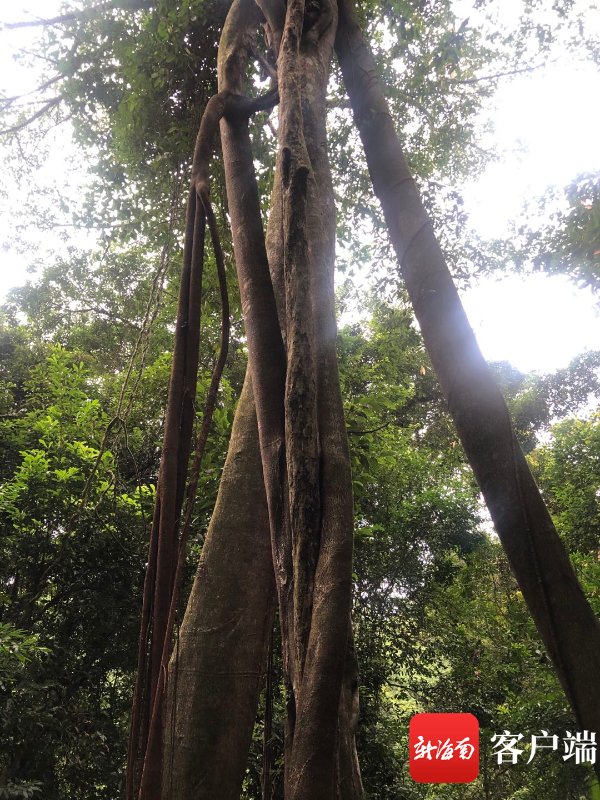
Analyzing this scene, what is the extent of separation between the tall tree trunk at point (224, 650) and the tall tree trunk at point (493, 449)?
69 centimetres

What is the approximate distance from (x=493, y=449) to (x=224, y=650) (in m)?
0.87

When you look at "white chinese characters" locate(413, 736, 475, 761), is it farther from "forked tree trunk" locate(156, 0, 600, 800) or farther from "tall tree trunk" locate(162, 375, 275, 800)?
"tall tree trunk" locate(162, 375, 275, 800)

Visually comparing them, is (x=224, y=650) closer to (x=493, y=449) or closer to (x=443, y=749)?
(x=493, y=449)

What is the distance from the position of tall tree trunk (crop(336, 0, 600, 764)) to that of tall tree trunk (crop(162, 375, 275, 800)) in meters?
0.69

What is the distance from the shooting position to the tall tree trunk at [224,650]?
1229 mm

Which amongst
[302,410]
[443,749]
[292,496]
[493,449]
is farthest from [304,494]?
[443,749]

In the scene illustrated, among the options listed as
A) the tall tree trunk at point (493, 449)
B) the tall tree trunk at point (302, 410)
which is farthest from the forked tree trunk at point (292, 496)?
the tall tree trunk at point (493, 449)

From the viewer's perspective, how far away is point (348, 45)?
2211 mm

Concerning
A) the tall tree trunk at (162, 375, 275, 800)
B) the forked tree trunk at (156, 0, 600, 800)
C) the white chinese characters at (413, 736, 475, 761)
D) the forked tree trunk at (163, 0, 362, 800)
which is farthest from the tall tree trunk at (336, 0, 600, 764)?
the white chinese characters at (413, 736, 475, 761)

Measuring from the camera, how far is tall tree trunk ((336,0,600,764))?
939 millimetres

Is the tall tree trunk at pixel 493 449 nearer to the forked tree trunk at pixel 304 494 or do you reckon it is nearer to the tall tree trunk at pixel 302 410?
the forked tree trunk at pixel 304 494

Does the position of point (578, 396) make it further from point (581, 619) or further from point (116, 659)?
point (581, 619)

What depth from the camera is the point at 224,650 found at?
1.36 m

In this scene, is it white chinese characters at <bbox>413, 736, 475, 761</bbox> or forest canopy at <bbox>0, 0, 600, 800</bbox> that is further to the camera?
white chinese characters at <bbox>413, 736, 475, 761</bbox>
